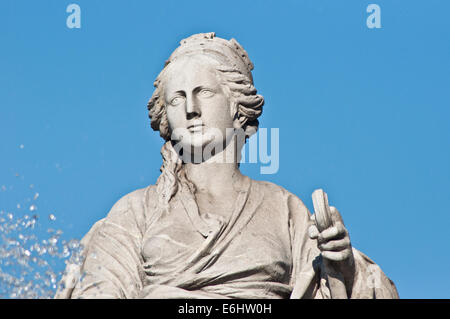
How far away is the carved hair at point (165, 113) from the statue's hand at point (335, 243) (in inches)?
86.4

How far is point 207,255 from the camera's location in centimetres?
1312

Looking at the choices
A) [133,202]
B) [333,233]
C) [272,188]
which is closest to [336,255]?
[333,233]

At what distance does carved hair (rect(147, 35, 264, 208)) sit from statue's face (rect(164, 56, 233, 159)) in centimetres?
12

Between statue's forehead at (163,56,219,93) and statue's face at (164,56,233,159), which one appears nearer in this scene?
statue's face at (164,56,233,159)

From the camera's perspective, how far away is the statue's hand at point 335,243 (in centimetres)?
1237

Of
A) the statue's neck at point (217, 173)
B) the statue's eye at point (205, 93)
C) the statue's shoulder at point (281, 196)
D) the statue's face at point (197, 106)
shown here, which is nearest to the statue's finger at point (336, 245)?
the statue's shoulder at point (281, 196)

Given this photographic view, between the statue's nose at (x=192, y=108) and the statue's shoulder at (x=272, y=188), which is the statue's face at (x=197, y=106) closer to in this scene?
the statue's nose at (x=192, y=108)

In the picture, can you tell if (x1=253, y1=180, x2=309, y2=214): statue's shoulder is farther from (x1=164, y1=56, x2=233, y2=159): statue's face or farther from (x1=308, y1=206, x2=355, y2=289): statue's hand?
(x1=308, y1=206, x2=355, y2=289): statue's hand

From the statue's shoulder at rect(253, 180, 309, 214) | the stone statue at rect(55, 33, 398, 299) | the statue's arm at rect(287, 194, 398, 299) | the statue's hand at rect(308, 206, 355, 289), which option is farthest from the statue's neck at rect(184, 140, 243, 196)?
the statue's hand at rect(308, 206, 355, 289)

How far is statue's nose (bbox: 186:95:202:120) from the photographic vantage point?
14055 millimetres
